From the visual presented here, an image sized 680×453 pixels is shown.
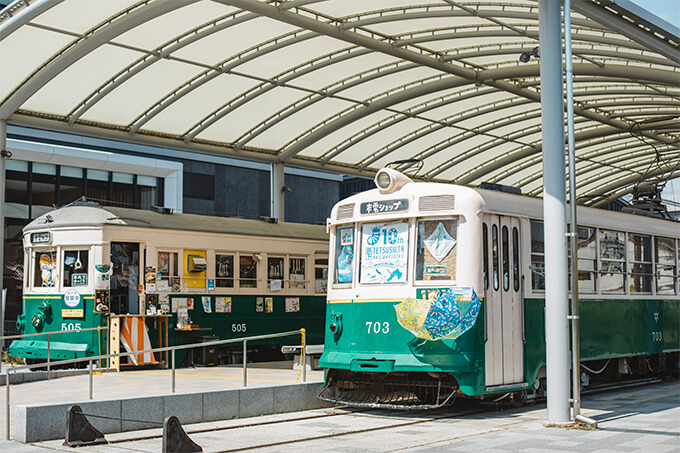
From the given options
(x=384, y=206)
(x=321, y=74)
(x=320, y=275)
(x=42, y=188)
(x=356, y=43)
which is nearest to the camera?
(x=384, y=206)

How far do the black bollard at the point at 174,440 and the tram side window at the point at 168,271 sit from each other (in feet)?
26.4

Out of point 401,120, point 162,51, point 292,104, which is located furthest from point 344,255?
point 401,120

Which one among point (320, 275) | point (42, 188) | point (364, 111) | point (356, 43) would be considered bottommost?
point (320, 275)

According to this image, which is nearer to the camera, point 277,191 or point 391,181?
point 391,181

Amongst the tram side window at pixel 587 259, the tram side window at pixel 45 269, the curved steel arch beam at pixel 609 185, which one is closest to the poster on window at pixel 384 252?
the tram side window at pixel 587 259

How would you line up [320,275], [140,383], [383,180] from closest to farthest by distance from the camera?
[383,180]
[140,383]
[320,275]

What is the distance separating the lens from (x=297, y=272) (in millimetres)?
18812

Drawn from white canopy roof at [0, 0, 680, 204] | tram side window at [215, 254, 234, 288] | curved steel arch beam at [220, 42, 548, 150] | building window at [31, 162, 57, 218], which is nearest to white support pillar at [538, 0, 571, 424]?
white canopy roof at [0, 0, 680, 204]

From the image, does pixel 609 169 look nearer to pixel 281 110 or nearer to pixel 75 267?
pixel 281 110

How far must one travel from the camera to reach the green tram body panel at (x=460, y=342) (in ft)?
36.1

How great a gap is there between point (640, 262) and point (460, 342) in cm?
568

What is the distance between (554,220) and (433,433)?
3036 millimetres

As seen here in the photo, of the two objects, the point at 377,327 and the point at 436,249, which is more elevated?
the point at 436,249

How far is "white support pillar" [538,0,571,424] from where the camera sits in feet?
33.0
